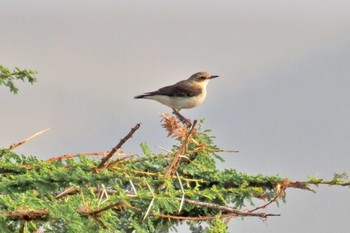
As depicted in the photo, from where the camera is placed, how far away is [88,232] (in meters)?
5.26

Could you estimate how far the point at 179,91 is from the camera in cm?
2228

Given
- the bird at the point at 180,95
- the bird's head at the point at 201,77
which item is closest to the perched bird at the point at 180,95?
the bird at the point at 180,95

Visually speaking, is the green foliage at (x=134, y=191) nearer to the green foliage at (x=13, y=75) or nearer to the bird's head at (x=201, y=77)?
the green foliage at (x=13, y=75)

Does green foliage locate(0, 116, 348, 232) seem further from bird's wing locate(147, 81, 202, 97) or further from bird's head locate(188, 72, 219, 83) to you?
bird's head locate(188, 72, 219, 83)

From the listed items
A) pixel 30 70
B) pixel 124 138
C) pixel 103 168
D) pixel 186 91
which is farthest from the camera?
pixel 186 91

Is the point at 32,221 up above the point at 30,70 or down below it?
below

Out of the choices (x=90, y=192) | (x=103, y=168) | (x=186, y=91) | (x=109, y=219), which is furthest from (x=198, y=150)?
(x=186, y=91)

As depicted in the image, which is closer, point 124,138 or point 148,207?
point 148,207

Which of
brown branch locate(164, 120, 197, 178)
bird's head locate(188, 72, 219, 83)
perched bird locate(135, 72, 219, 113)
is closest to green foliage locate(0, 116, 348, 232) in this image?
brown branch locate(164, 120, 197, 178)

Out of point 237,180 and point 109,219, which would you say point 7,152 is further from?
point 109,219

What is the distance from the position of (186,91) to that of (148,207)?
53.8 feet

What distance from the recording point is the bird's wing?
72.8 feet

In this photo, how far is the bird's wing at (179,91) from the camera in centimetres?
2219

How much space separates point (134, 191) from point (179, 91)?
16348mm
